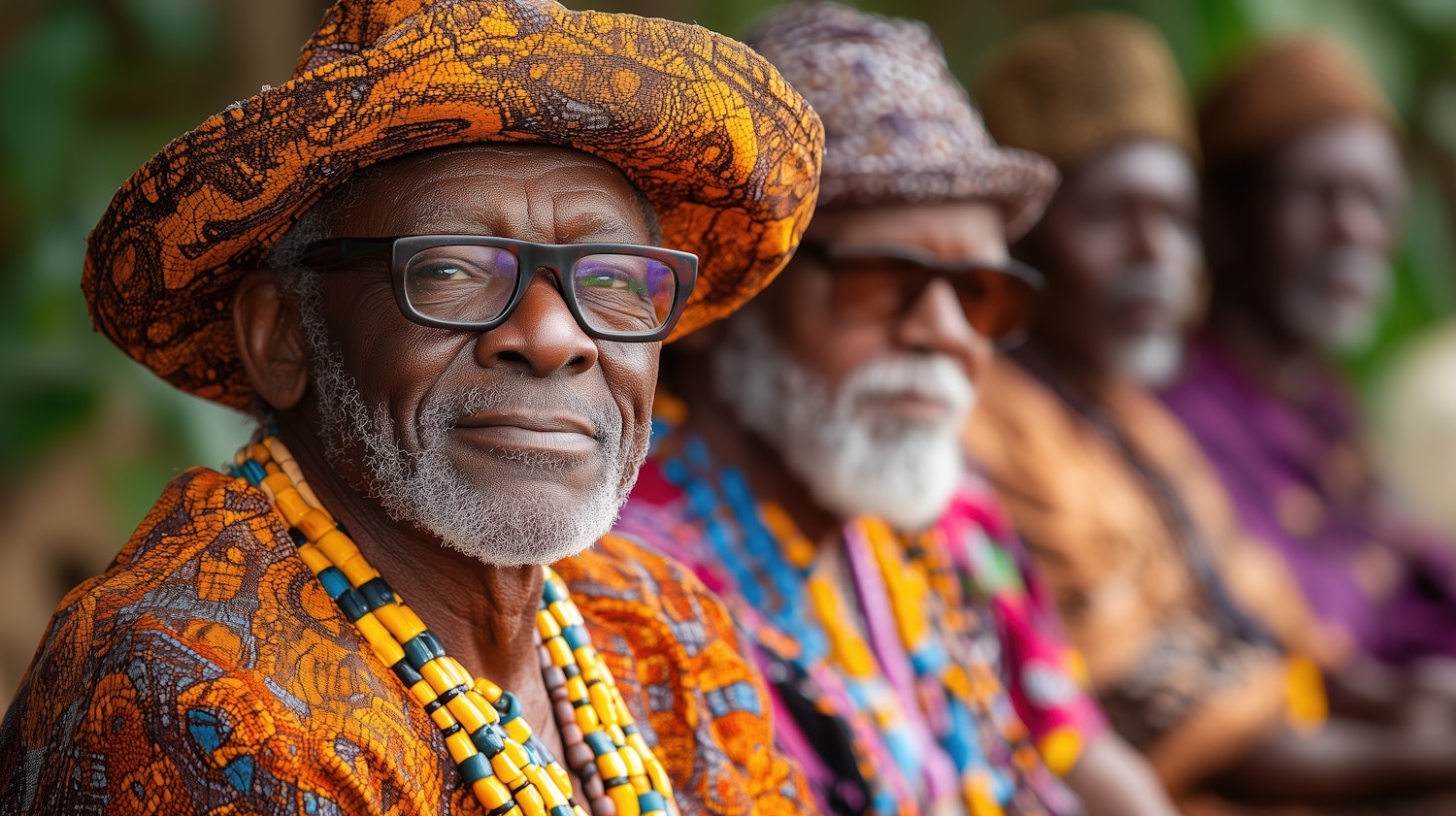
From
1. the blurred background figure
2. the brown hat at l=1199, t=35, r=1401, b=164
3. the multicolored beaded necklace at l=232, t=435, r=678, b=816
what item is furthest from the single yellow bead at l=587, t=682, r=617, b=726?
the brown hat at l=1199, t=35, r=1401, b=164

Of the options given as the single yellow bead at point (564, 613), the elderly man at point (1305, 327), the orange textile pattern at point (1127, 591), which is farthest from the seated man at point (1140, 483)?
the single yellow bead at point (564, 613)

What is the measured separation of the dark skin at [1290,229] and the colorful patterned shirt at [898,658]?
2493mm

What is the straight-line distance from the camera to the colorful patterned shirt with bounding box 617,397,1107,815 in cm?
256

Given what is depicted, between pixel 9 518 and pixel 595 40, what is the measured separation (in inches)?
109

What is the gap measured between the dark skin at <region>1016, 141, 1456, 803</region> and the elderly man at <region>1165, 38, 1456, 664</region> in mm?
692

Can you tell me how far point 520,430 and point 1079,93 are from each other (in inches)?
124

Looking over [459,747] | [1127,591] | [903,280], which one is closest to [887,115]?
[903,280]

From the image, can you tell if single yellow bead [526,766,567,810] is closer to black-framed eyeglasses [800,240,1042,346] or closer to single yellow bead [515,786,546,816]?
single yellow bead [515,786,546,816]

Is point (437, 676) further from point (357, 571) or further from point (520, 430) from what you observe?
point (520, 430)

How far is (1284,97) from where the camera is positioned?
5.25m

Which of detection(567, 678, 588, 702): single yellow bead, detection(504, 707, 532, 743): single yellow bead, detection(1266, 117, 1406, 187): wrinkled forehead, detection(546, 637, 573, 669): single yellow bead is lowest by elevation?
detection(1266, 117, 1406, 187): wrinkled forehead

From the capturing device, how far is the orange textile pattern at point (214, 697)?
1433 mm

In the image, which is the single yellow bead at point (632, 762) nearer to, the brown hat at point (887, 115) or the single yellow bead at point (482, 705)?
the single yellow bead at point (482, 705)

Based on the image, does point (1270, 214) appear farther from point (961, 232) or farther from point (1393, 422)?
point (961, 232)
